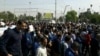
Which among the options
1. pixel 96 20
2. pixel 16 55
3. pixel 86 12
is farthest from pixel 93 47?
pixel 86 12

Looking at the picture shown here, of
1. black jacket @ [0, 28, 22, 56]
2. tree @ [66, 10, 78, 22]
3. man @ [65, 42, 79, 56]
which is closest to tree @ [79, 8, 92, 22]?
tree @ [66, 10, 78, 22]

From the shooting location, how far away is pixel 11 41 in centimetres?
804

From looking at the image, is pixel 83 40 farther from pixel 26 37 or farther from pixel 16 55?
pixel 16 55

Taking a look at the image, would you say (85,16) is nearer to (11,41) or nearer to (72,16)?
(72,16)

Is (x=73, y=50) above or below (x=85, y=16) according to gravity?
above

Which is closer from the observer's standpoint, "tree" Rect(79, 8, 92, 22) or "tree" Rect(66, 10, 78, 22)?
"tree" Rect(79, 8, 92, 22)

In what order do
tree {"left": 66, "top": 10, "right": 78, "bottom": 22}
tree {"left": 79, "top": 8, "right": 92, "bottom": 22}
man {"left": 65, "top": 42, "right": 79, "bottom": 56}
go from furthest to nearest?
tree {"left": 66, "top": 10, "right": 78, "bottom": 22}
tree {"left": 79, "top": 8, "right": 92, "bottom": 22}
man {"left": 65, "top": 42, "right": 79, "bottom": 56}

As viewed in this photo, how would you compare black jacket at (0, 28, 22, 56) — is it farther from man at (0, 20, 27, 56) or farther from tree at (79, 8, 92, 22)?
tree at (79, 8, 92, 22)

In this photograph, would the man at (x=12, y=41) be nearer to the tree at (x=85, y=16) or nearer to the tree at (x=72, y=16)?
the tree at (x=85, y=16)

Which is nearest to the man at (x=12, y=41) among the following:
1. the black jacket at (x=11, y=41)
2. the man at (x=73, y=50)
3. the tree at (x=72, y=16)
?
the black jacket at (x=11, y=41)

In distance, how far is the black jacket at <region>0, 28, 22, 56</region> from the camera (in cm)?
793

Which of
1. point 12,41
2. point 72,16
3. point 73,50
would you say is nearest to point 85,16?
point 72,16

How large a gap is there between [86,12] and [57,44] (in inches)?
5288

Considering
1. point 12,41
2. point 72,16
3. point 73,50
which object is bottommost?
point 72,16
